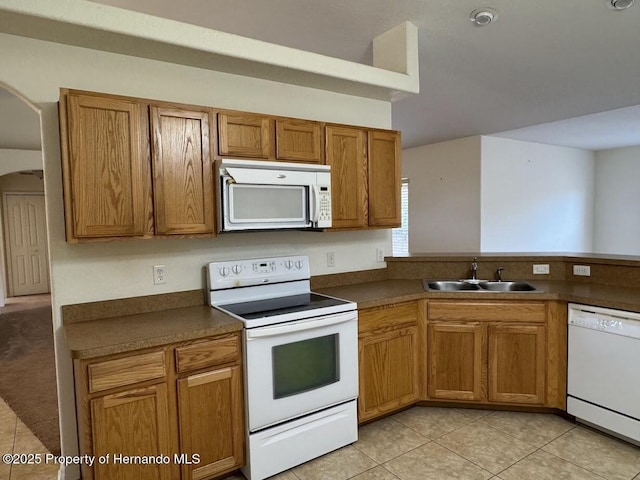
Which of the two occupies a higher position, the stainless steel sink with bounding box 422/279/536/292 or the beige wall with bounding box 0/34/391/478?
the beige wall with bounding box 0/34/391/478

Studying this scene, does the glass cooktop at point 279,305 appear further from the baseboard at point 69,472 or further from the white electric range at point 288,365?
the baseboard at point 69,472

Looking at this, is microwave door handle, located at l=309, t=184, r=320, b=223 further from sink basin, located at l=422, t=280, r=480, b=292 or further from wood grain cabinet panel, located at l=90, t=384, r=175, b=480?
wood grain cabinet panel, located at l=90, t=384, r=175, b=480

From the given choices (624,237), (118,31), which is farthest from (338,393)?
(624,237)

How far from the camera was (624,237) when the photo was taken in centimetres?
761

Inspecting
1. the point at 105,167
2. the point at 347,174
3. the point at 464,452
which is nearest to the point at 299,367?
the point at 464,452

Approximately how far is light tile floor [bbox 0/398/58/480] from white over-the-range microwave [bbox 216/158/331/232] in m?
1.70

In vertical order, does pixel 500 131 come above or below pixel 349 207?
above

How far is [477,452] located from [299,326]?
1.30m

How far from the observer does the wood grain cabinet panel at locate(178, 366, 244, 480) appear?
2.00 metres

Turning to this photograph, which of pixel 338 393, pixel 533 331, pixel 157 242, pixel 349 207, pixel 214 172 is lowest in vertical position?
pixel 338 393

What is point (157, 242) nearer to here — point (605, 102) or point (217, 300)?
point (217, 300)

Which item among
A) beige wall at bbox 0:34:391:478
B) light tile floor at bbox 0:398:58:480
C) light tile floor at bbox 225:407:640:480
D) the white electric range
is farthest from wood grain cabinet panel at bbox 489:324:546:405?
light tile floor at bbox 0:398:58:480

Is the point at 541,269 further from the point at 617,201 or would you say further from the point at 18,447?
the point at 617,201

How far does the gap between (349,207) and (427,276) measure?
40.5 inches
